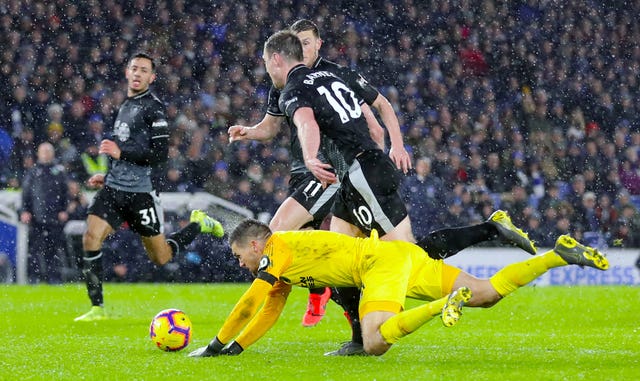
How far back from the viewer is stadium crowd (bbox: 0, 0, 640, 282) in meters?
15.9

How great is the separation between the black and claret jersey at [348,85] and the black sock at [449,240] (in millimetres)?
727

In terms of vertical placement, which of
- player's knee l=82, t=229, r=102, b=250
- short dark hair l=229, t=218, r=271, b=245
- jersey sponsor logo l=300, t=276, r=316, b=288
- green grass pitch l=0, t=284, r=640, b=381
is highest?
short dark hair l=229, t=218, r=271, b=245

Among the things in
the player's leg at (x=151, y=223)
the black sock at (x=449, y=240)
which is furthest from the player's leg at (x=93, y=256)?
the black sock at (x=449, y=240)

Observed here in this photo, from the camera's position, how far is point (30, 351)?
7.43m

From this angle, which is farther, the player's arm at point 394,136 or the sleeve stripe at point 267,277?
the player's arm at point 394,136

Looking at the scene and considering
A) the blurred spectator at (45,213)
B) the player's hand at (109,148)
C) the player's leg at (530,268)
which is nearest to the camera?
the player's leg at (530,268)

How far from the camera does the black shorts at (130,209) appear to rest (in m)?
9.85

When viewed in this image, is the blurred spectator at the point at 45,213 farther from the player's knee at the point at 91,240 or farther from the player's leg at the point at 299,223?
the player's leg at the point at 299,223

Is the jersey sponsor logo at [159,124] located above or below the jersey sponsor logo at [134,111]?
below

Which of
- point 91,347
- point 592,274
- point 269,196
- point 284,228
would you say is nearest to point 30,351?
point 91,347

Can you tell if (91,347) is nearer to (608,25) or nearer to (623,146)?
(623,146)

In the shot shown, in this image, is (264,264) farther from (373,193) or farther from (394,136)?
(394,136)

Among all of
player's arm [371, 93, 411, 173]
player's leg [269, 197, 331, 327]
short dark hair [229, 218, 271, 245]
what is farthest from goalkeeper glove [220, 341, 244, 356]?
player's leg [269, 197, 331, 327]

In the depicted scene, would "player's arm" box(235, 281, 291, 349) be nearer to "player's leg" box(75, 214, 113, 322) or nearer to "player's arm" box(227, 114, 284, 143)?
"player's arm" box(227, 114, 284, 143)
